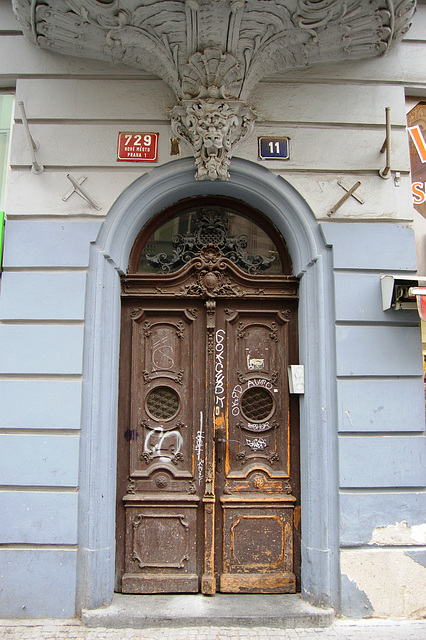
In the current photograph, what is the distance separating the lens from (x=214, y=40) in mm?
4375

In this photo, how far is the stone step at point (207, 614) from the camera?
3.98 m

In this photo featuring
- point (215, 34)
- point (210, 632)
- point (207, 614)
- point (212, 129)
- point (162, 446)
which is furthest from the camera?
point (162, 446)

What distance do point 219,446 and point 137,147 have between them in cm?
306

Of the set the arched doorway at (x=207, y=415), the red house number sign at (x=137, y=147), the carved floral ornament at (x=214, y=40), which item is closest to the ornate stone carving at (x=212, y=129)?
the carved floral ornament at (x=214, y=40)

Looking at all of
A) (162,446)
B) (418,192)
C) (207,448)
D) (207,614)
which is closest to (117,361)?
(162,446)

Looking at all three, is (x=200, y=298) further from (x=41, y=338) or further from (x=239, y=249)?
(x=41, y=338)

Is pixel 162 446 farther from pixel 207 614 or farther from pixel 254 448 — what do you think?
pixel 207 614

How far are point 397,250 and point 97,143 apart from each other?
10.3 feet

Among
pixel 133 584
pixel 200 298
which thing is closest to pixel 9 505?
pixel 133 584

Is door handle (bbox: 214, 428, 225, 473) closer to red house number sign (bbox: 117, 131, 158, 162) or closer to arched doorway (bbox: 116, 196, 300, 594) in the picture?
arched doorway (bbox: 116, 196, 300, 594)

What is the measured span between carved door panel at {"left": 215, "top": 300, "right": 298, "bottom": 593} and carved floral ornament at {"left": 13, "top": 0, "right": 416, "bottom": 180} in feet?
5.12

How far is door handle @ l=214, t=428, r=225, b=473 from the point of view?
178 inches

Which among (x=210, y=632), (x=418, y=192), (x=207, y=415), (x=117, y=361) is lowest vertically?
(x=210, y=632)

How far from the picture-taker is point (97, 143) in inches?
182
